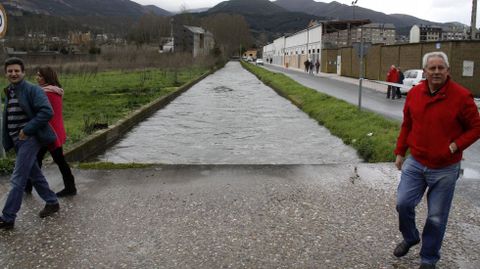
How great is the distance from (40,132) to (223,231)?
222 cm

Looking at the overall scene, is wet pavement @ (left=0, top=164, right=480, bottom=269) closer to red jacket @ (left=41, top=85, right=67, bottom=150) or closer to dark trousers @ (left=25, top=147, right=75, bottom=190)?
dark trousers @ (left=25, top=147, right=75, bottom=190)

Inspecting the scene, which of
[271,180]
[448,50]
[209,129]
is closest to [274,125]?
[209,129]

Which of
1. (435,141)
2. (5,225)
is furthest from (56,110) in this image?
(435,141)

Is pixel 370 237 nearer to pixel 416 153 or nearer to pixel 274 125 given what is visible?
pixel 416 153

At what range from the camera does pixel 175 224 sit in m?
5.23

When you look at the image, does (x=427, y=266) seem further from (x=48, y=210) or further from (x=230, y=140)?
(x=230, y=140)

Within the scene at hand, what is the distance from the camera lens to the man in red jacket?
3.82 m

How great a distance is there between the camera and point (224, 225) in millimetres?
5203

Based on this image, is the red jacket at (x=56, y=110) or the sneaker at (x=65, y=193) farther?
the sneaker at (x=65, y=193)

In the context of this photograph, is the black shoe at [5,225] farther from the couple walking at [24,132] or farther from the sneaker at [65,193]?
the sneaker at [65,193]

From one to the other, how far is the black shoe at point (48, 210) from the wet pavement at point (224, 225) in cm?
8

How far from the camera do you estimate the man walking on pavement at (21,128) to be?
5.07 meters

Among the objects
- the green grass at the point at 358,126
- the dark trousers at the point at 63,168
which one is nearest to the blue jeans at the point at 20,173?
the dark trousers at the point at 63,168

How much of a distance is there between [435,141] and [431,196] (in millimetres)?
487
